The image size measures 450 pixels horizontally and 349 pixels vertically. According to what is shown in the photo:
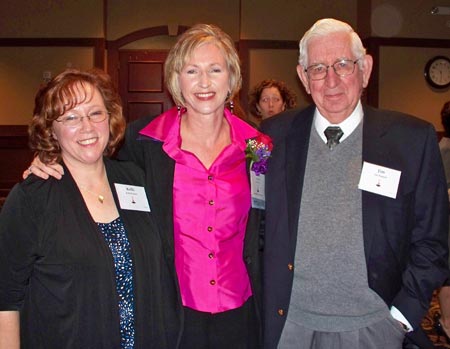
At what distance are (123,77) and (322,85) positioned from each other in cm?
741

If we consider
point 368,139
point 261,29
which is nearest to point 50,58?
point 261,29

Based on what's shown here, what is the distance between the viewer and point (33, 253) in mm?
1788

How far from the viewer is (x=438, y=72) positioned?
348 inches

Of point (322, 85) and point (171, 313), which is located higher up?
point (322, 85)

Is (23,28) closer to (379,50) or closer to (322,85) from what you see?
(379,50)

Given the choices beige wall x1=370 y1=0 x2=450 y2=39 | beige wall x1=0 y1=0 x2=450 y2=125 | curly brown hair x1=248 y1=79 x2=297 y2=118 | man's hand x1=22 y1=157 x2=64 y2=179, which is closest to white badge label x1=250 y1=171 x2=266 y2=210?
man's hand x1=22 y1=157 x2=64 y2=179

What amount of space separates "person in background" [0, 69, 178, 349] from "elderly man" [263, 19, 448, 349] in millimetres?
550

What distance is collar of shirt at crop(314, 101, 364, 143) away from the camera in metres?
2.09

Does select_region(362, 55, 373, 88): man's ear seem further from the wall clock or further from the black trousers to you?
the wall clock

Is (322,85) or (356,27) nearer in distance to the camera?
(322,85)

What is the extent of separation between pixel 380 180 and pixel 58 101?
4.23ft

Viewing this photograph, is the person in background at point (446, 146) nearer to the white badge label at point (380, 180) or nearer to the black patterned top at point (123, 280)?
the white badge label at point (380, 180)

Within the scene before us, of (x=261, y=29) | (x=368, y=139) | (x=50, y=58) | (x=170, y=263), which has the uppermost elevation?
(x=261, y=29)

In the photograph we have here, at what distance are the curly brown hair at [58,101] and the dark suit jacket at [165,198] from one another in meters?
0.29
